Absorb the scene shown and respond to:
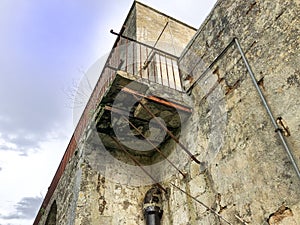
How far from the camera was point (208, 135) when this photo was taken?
10.5 feet

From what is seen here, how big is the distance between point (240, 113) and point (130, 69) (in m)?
2.62

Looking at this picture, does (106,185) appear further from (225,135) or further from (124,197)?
(225,135)

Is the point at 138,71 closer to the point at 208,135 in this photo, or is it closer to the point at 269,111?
the point at 208,135

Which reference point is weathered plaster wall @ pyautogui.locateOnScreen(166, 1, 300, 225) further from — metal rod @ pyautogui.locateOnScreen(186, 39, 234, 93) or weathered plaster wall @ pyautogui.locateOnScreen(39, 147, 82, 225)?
weathered plaster wall @ pyautogui.locateOnScreen(39, 147, 82, 225)

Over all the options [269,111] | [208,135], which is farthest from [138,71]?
[269,111]

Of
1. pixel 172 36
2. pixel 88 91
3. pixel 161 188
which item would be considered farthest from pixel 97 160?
pixel 172 36

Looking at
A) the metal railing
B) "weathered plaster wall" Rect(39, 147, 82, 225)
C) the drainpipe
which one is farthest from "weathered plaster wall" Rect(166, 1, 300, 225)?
"weathered plaster wall" Rect(39, 147, 82, 225)

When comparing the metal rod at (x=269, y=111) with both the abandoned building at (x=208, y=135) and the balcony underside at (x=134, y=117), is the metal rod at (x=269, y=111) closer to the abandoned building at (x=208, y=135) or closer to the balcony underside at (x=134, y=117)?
the abandoned building at (x=208, y=135)

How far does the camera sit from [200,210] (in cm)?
295

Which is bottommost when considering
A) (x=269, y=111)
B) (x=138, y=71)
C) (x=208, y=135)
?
(x=269, y=111)

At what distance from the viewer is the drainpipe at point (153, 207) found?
354 cm

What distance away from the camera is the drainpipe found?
3539mm

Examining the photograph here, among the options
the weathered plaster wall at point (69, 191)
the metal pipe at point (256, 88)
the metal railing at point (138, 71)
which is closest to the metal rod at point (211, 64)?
the metal pipe at point (256, 88)

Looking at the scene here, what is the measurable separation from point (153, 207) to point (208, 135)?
1265 millimetres
